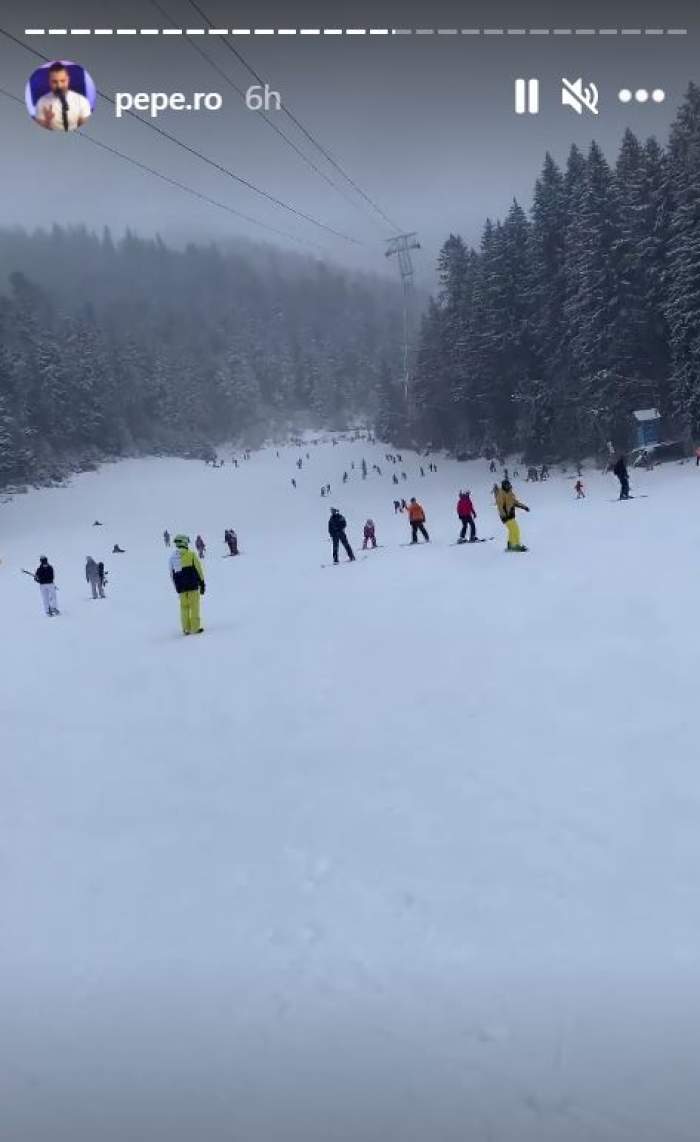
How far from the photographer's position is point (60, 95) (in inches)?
202

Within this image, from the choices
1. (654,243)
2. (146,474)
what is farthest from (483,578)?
(146,474)

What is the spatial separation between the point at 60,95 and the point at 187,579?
25.7 feet

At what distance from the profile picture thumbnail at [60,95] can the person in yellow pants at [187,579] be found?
7.19m

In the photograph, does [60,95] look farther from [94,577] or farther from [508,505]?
[94,577]

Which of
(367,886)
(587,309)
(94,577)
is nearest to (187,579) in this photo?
(367,886)

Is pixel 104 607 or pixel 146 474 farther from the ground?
pixel 146 474

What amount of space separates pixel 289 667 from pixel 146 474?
267ft

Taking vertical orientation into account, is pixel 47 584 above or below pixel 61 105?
below

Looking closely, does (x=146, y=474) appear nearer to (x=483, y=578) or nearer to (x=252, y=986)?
(x=483, y=578)

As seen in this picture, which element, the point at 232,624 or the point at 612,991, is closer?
the point at 612,991

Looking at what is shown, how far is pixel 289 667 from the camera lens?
9.76 meters

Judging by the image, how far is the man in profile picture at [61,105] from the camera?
16.7ft

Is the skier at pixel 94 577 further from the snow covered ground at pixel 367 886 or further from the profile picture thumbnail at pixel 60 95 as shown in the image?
the profile picture thumbnail at pixel 60 95

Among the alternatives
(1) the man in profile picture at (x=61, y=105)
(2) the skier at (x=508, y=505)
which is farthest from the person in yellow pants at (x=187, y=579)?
(1) the man in profile picture at (x=61, y=105)
